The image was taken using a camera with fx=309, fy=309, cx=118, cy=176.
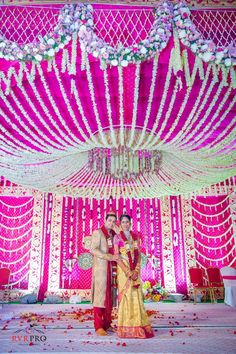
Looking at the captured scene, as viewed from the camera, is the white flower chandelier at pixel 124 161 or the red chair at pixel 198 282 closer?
the white flower chandelier at pixel 124 161

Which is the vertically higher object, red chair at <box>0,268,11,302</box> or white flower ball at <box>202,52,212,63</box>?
white flower ball at <box>202,52,212,63</box>

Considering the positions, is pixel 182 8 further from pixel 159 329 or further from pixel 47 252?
pixel 47 252

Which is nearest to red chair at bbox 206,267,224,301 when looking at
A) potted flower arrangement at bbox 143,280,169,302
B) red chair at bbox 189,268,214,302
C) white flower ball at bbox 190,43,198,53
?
red chair at bbox 189,268,214,302

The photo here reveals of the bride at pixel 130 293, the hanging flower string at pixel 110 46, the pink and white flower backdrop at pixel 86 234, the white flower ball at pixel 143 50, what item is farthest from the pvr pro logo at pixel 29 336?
the pink and white flower backdrop at pixel 86 234

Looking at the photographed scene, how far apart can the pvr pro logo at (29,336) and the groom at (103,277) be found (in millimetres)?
682

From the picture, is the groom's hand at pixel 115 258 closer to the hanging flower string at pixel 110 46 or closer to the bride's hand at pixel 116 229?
the bride's hand at pixel 116 229

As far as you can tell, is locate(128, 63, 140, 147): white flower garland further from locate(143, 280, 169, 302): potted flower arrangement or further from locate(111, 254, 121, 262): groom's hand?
locate(143, 280, 169, 302): potted flower arrangement

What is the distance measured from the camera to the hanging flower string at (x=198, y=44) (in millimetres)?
2633

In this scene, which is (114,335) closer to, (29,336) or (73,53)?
(29,336)

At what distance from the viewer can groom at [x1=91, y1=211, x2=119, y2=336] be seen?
3.76 meters

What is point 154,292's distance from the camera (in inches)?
299

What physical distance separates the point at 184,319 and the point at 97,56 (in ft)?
13.9

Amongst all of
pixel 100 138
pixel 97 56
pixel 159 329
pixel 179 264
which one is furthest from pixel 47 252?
pixel 97 56

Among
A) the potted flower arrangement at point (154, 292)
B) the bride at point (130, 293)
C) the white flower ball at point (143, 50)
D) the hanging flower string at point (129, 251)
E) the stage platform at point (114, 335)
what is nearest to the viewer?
the white flower ball at point (143, 50)
